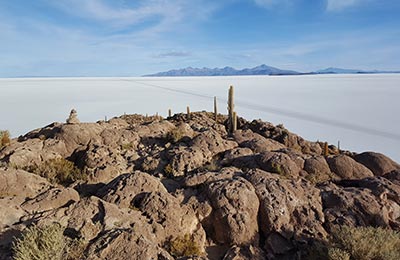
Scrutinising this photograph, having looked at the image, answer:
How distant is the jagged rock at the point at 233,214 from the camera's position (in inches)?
248

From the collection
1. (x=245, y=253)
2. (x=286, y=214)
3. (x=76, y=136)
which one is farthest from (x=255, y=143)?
(x=76, y=136)

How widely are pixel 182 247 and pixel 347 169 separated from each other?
6340 mm

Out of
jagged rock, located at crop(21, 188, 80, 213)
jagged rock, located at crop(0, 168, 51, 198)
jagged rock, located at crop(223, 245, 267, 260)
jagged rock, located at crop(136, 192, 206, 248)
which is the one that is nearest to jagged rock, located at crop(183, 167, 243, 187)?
jagged rock, located at crop(136, 192, 206, 248)

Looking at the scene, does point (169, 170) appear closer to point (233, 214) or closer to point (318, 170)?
point (233, 214)

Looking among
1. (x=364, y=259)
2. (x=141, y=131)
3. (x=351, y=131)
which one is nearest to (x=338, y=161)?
(x=364, y=259)

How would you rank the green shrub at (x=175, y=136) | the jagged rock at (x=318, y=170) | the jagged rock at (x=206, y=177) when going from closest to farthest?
the jagged rock at (x=206, y=177) → the jagged rock at (x=318, y=170) → the green shrub at (x=175, y=136)

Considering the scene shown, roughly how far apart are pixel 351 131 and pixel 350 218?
21215 millimetres

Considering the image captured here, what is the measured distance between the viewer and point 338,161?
9.85 m

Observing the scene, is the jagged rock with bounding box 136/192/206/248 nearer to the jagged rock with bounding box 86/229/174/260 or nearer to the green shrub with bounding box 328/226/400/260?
the jagged rock with bounding box 86/229/174/260

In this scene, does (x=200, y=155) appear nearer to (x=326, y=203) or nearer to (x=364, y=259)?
(x=326, y=203)

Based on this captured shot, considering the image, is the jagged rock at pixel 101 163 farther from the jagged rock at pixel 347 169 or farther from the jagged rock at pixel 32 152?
the jagged rock at pixel 347 169

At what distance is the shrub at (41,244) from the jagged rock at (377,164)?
32.2 feet

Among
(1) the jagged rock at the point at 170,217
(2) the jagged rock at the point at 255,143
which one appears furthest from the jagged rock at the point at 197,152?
(1) the jagged rock at the point at 170,217

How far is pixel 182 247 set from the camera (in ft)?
18.9
